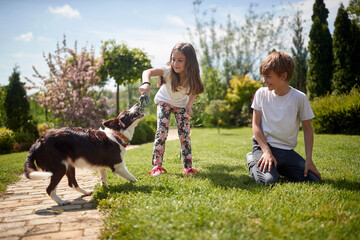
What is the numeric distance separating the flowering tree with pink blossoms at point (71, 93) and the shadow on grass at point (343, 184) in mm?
8375

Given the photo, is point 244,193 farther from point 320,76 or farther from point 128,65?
point 320,76

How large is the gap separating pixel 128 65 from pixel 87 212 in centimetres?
911

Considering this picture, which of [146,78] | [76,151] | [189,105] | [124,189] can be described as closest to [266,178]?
[189,105]

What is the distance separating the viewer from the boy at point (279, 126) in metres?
2.97

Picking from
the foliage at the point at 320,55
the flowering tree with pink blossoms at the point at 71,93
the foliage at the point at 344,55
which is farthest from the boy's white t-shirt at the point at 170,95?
the foliage at the point at 320,55

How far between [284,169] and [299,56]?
2168 centimetres

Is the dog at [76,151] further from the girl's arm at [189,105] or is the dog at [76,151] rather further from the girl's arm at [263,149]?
the girl's arm at [263,149]

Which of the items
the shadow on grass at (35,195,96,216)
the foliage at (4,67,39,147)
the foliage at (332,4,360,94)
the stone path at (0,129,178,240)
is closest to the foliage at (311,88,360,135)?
the foliage at (332,4,360,94)

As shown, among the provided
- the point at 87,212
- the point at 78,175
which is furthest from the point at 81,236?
the point at 78,175

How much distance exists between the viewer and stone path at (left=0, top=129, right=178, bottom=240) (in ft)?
6.64

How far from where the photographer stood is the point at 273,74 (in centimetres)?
302

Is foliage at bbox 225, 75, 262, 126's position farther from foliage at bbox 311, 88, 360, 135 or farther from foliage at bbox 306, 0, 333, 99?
foliage at bbox 311, 88, 360, 135

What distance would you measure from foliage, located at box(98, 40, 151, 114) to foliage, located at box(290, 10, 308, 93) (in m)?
13.7

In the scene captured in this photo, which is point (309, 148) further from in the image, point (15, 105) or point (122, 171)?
point (15, 105)
